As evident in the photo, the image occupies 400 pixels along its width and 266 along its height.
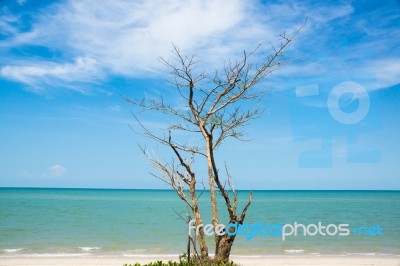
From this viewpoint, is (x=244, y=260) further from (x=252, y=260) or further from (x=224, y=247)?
(x=224, y=247)

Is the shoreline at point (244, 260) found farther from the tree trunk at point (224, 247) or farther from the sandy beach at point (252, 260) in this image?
the tree trunk at point (224, 247)

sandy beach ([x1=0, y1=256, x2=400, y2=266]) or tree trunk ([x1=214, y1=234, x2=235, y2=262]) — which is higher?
tree trunk ([x1=214, y1=234, x2=235, y2=262])

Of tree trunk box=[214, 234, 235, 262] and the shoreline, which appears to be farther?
the shoreline

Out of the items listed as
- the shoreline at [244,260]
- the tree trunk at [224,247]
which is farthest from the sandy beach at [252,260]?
the tree trunk at [224,247]

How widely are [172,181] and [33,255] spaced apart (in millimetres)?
9491

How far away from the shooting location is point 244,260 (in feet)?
43.0

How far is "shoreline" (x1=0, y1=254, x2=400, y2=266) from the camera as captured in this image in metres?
12.0

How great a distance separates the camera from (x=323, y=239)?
1850cm

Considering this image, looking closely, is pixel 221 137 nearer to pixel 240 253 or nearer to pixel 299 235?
pixel 240 253

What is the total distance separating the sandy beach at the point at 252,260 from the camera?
12.0 metres

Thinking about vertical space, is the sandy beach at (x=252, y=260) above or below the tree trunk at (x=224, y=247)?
below

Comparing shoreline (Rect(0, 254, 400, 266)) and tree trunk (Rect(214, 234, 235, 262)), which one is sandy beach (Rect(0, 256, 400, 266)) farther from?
tree trunk (Rect(214, 234, 235, 262))

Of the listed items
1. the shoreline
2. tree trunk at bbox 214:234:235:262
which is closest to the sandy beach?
the shoreline

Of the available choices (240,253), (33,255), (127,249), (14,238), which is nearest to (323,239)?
(240,253)
